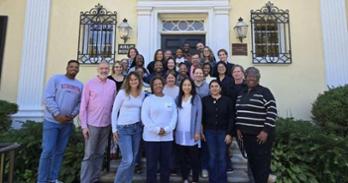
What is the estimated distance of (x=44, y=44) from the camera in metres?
7.43

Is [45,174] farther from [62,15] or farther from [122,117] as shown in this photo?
[62,15]

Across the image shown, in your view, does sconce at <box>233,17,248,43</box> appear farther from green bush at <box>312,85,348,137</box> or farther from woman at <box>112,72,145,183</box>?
woman at <box>112,72,145,183</box>

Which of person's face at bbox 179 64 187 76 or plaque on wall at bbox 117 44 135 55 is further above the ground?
plaque on wall at bbox 117 44 135 55

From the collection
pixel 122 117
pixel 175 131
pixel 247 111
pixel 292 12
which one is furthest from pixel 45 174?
pixel 292 12

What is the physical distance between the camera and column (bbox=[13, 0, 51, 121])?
23.6 feet

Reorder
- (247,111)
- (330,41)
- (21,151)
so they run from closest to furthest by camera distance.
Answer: (247,111)
(21,151)
(330,41)

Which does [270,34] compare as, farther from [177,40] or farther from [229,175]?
[229,175]

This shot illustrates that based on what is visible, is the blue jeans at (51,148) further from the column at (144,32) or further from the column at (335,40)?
the column at (335,40)

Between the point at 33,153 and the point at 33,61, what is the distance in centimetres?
271

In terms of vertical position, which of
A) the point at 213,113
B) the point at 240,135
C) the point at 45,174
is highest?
the point at 213,113

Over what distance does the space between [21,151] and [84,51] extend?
9.37 feet

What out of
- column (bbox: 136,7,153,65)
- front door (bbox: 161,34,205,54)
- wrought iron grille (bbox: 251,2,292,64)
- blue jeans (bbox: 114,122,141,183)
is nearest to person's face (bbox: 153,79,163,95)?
blue jeans (bbox: 114,122,141,183)

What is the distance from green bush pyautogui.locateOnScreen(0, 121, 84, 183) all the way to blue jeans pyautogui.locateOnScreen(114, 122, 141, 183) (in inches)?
54.8

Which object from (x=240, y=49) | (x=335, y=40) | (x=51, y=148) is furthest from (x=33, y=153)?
(x=335, y=40)
